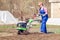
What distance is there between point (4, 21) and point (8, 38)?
12.4 metres

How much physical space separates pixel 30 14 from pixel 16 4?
2.08m

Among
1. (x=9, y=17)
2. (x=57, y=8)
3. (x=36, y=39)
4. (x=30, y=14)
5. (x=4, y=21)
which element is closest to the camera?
(x=36, y=39)

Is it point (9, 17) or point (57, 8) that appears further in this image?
point (57, 8)

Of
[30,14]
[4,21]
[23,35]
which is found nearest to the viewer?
[23,35]

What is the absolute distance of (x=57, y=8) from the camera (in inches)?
1124

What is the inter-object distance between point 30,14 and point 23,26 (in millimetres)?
16943

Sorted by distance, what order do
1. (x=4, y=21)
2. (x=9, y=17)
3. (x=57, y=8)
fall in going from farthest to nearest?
1. (x=57, y=8)
2. (x=9, y=17)
3. (x=4, y=21)

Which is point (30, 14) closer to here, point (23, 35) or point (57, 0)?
point (57, 0)

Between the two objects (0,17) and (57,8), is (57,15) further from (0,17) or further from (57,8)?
(0,17)

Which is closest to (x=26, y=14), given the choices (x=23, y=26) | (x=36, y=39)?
(x=23, y=26)

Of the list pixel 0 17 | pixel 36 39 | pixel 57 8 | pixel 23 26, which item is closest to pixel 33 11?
pixel 57 8

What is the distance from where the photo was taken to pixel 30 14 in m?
31.6

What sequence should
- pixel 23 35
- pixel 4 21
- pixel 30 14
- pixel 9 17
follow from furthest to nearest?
pixel 30 14 < pixel 9 17 < pixel 4 21 < pixel 23 35

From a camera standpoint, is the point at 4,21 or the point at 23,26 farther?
the point at 4,21
